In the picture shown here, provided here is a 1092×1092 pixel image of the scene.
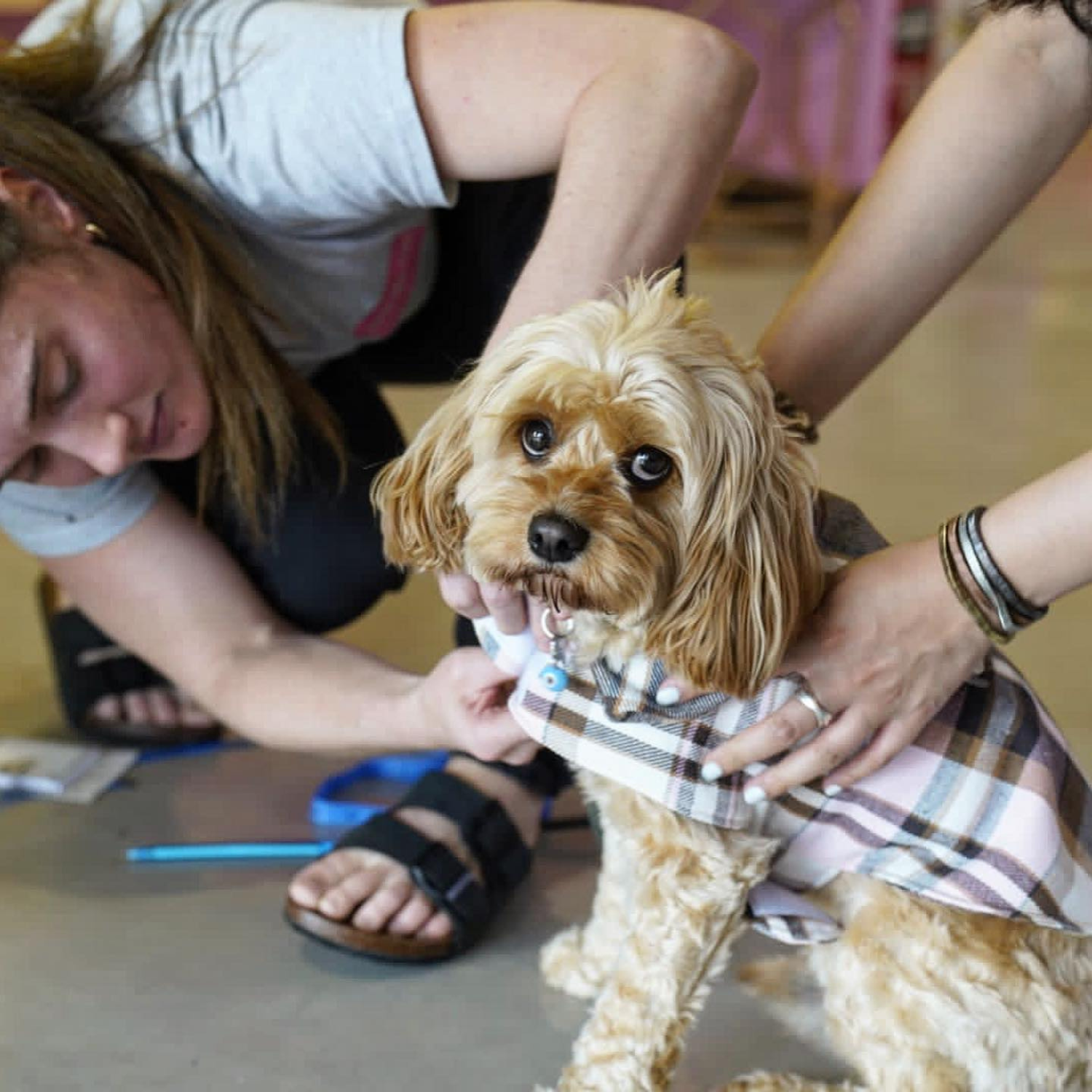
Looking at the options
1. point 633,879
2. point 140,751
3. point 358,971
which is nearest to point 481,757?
point 633,879

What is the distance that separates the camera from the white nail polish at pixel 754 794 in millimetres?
1042

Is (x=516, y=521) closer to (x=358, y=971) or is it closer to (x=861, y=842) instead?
(x=861, y=842)

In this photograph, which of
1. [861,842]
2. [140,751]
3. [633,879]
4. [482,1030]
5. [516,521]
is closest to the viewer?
[516,521]

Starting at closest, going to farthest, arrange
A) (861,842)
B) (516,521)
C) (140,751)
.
Result: (516,521) → (861,842) → (140,751)

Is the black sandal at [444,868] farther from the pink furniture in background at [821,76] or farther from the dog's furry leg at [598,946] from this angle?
the pink furniture in background at [821,76]

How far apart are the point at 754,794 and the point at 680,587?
0.17 meters

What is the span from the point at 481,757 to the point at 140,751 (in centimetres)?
75

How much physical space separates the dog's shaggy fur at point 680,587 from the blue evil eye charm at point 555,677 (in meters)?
0.02

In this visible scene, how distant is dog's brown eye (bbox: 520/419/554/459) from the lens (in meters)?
1.00

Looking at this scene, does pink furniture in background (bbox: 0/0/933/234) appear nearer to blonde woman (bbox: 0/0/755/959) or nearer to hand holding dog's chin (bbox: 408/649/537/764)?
blonde woman (bbox: 0/0/755/959)

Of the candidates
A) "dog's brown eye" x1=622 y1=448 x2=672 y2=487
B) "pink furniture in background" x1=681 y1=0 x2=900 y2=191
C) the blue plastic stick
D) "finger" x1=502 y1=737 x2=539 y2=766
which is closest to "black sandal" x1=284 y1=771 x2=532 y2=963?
the blue plastic stick

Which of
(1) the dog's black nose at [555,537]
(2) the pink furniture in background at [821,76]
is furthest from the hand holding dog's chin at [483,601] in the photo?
(2) the pink furniture in background at [821,76]

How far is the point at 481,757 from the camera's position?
1.25 metres

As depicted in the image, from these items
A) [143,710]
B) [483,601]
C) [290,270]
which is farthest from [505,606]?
[143,710]
